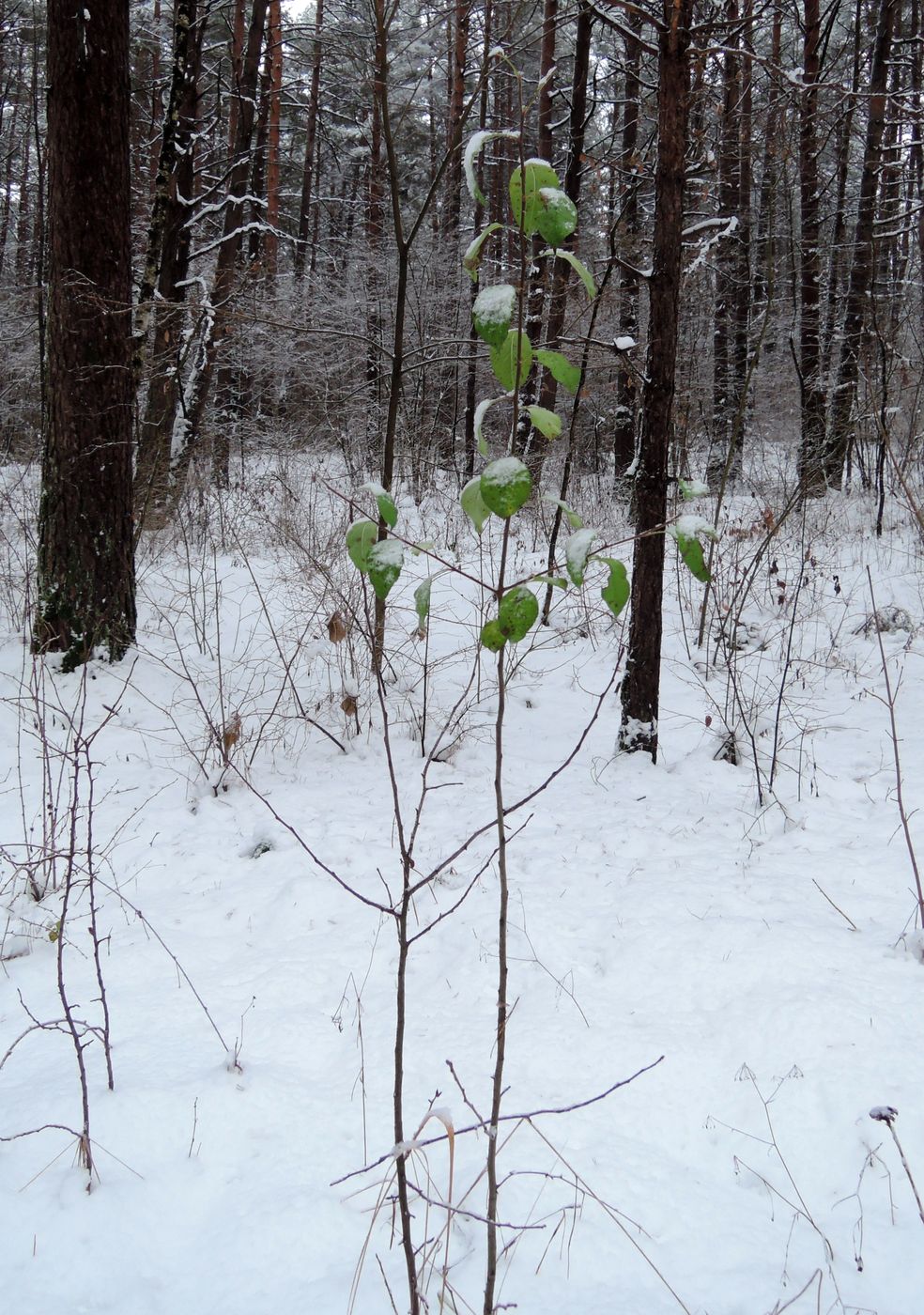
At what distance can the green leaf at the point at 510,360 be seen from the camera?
0.98 metres

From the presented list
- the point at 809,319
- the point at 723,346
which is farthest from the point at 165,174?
the point at 723,346

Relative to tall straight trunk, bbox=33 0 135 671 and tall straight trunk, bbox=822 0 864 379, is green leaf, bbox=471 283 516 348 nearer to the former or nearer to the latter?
tall straight trunk, bbox=33 0 135 671

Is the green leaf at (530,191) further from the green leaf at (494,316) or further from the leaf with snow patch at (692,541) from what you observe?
the leaf with snow patch at (692,541)

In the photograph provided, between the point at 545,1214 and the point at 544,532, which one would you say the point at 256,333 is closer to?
the point at 544,532

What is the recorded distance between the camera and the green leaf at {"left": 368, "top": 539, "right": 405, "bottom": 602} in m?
1.02

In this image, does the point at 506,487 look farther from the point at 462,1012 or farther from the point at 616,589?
the point at 462,1012

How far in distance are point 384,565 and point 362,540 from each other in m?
0.05

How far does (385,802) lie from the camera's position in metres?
3.29

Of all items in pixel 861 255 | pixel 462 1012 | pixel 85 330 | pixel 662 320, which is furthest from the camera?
pixel 861 255

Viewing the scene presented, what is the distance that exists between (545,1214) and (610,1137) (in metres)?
0.24

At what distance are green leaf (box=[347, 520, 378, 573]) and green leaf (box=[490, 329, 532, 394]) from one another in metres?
0.25

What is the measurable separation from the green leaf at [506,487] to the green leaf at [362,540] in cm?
16

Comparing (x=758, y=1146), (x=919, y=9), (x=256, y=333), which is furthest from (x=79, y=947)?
(x=919, y=9)

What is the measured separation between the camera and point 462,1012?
2.08 m
